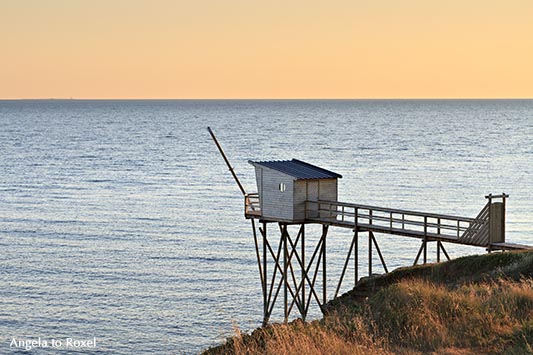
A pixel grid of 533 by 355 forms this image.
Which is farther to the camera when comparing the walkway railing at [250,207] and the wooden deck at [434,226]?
the walkway railing at [250,207]

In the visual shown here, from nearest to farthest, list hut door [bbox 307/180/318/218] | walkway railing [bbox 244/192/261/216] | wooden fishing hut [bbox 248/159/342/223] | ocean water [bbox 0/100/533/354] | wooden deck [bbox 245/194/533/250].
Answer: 1. wooden deck [bbox 245/194/533/250]
2. ocean water [bbox 0/100/533/354]
3. wooden fishing hut [bbox 248/159/342/223]
4. hut door [bbox 307/180/318/218]
5. walkway railing [bbox 244/192/261/216]

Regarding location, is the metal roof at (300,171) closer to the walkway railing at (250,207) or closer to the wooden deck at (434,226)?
the wooden deck at (434,226)

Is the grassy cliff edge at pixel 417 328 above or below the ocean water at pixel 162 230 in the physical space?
above

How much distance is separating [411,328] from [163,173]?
83.6 metres

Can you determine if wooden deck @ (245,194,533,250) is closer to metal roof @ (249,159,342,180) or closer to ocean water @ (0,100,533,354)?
metal roof @ (249,159,342,180)

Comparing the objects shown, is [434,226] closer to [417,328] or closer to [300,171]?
[300,171]

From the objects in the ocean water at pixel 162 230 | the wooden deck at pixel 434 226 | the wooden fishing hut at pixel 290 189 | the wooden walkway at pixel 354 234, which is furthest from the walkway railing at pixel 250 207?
the ocean water at pixel 162 230

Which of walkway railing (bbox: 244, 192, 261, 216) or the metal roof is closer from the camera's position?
the metal roof

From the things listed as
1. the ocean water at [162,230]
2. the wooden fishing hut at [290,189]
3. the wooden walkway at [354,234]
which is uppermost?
the wooden fishing hut at [290,189]

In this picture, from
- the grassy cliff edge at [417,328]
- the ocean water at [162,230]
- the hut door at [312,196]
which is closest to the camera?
the grassy cliff edge at [417,328]

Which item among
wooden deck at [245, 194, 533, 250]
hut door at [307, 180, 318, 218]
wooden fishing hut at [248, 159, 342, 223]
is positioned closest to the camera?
wooden deck at [245, 194, 533, 250]

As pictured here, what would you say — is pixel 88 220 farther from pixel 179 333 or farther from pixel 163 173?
pixel 163 173

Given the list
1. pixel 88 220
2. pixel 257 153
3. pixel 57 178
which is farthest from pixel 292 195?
pixel 257 153

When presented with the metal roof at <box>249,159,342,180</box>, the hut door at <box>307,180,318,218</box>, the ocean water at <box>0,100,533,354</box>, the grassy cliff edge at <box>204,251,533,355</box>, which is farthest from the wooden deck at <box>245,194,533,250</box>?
the grassy cliff edge at <box>204,251,533,355</box>
